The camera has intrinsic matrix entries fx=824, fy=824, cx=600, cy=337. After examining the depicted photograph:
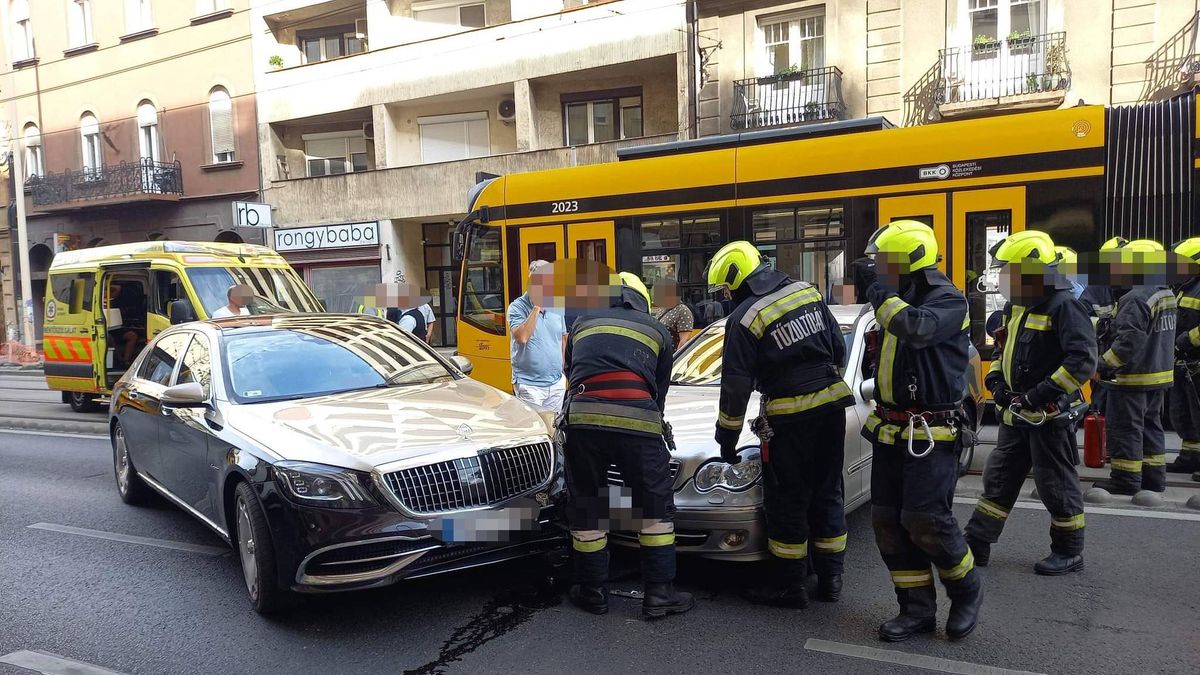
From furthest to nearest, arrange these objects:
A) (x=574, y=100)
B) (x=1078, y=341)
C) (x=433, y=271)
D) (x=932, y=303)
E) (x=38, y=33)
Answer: (x=38, y=33)
(x=433, y=271)
(x=574, y=100)
(x=1078, y=341)
(x=932, y=303)

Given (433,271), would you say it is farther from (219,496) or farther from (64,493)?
(219,496)

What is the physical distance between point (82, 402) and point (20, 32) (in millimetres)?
22459

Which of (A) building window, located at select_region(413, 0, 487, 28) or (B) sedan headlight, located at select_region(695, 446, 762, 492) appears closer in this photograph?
(B) sedan headlight, located at select_region(695, 446, 762, 492)

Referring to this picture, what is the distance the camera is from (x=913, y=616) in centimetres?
380

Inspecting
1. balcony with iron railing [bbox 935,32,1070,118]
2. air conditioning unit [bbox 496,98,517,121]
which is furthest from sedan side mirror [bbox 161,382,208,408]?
air conditioning unit [bbox 496,98,517,121]

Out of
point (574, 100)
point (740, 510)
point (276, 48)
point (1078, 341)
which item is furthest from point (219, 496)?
point (276, 48)

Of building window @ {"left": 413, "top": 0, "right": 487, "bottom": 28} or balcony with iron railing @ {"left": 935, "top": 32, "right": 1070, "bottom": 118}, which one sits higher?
building window @ {"left": 413, "top": 0, "right": 487, "bottom": 28}

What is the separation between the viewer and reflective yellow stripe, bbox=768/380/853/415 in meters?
3.99

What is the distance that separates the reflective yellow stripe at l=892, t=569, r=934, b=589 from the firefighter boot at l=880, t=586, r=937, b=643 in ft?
0.08

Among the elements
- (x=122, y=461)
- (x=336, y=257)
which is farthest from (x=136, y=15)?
(x=122, y=461)

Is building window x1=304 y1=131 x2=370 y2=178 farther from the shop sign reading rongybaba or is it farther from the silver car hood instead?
the silver car hood

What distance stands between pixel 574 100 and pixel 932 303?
16.9 m

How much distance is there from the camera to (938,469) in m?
3.66

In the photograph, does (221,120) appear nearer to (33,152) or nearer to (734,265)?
(33,152)
